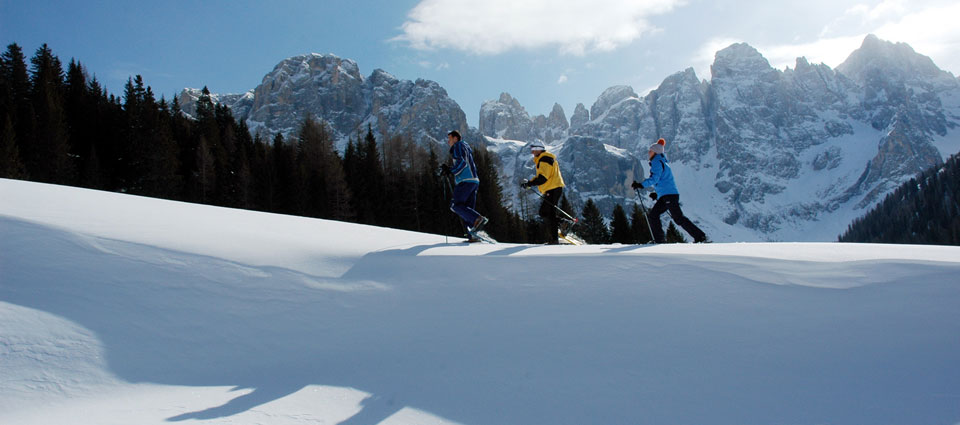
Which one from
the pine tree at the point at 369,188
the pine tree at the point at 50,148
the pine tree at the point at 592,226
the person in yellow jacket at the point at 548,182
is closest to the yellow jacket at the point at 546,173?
the person in yellow jacket at the point at 548,182

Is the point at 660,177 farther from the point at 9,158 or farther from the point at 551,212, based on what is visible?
the point at 9,158

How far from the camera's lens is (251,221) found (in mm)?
8273

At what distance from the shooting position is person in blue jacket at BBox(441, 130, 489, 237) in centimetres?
862

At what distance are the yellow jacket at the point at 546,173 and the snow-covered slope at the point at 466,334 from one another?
403 cm

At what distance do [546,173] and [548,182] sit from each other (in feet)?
0.65

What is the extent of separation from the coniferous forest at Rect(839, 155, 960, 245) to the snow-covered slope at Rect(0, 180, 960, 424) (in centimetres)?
12928

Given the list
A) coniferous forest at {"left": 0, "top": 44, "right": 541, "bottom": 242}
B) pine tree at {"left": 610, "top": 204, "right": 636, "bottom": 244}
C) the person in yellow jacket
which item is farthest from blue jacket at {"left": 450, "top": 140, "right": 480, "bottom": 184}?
pine tree at {"left": 610, "top": 204, "right": 636, "bottom": 244}

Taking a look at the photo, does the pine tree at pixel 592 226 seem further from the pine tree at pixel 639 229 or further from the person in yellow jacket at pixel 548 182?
the person in yellow jacket at pixel 548 182

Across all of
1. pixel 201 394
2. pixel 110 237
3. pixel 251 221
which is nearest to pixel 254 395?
pixel 201 394

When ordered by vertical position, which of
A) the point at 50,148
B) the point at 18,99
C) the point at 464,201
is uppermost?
the point at 18,99

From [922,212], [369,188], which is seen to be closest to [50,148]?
[369,188]

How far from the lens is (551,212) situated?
10.1 meters

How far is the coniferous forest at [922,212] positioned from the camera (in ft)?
365

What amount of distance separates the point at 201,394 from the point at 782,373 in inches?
161
